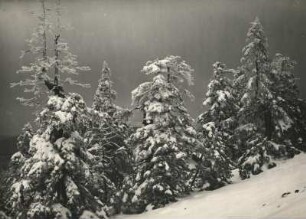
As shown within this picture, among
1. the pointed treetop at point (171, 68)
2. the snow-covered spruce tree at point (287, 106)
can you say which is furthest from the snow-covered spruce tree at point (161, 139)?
the snow-covered spruce tree at point (287, 106)

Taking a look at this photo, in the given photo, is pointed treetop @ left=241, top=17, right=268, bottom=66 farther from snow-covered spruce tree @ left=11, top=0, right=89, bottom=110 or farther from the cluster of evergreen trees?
snow-covered spruce tree @ left=11, top=0, right=89, bottom=110

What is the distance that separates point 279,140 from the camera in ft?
110

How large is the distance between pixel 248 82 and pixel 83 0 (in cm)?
1548

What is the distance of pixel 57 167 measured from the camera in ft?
66.7

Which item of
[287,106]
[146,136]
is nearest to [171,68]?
[146,136]

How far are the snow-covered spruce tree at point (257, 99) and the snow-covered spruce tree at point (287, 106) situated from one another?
0.67 m

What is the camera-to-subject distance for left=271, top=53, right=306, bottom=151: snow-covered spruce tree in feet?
113

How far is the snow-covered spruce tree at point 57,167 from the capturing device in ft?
67.3

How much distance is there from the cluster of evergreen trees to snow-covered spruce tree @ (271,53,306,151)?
86 mm

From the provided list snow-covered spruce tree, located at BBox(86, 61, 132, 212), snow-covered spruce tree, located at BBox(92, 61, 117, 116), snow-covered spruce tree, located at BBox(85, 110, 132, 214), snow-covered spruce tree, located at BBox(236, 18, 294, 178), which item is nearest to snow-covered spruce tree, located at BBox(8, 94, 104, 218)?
snow-covered spruce tree, located at BBox(85, 110, 132, 214)

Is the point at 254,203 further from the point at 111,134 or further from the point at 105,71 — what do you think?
the point at 105,71

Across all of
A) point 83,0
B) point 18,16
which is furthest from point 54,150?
point 83,0

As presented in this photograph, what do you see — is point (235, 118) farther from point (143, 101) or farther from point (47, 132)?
point (47, 132)

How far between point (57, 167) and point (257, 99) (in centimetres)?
1906
